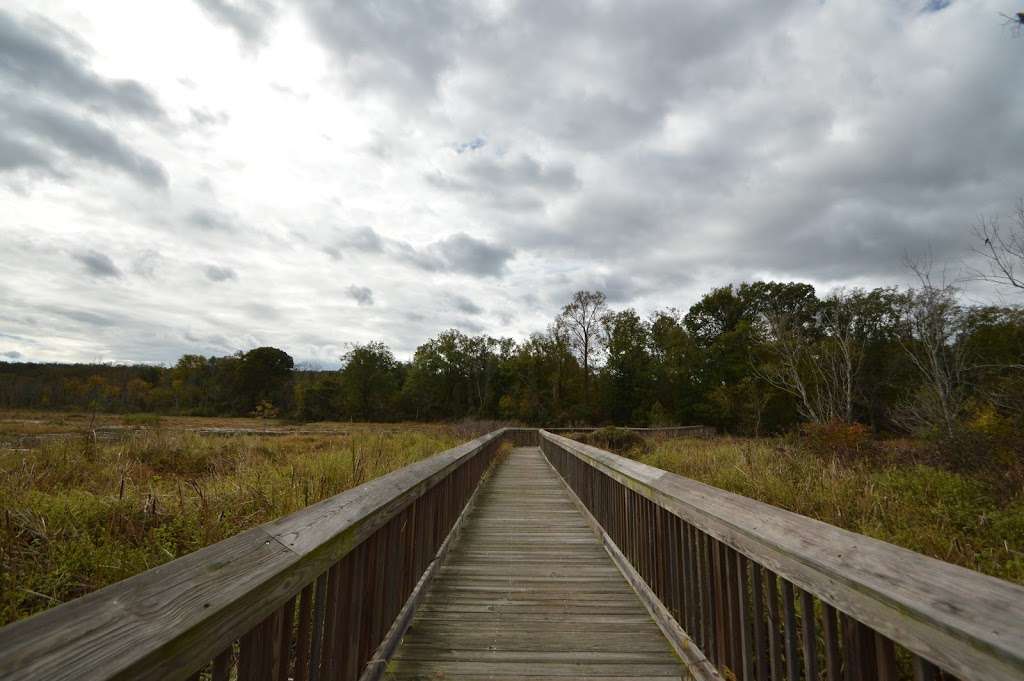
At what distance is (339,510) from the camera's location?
1899 millimetres

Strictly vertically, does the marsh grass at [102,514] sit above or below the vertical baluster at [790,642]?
below

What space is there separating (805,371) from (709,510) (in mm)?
30209

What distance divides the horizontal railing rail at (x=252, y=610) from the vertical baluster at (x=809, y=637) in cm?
161

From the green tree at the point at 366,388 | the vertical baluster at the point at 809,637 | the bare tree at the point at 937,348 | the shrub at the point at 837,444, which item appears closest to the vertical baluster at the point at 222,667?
the vertical baluster at the point at 809,637

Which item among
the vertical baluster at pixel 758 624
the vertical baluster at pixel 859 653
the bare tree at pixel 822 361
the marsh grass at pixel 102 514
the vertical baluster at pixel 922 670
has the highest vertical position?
the bare tree at pixel 822 361

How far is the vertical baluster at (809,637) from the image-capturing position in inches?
59.9

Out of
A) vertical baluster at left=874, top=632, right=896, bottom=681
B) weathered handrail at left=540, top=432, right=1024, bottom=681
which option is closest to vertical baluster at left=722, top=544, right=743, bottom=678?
weathered handrail at left=540, top=432, right=1024, bottom=681

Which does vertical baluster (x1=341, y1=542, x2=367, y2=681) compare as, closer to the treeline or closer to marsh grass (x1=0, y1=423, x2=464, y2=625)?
marsh grass (x1=0, y1=423, x2=464, y2=625)

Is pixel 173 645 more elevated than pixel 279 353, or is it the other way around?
pixel 279 353

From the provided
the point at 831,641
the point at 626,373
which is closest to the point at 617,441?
the point at 831,641

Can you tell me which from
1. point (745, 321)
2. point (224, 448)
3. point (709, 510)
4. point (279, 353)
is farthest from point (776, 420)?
point (279, 353)

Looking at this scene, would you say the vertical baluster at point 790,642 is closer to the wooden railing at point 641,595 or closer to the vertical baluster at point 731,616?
the wooden railing at point 641,595

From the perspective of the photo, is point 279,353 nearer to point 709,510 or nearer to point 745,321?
point 745,321

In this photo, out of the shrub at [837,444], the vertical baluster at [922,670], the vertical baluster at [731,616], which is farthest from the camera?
the shrub at [837,444]
